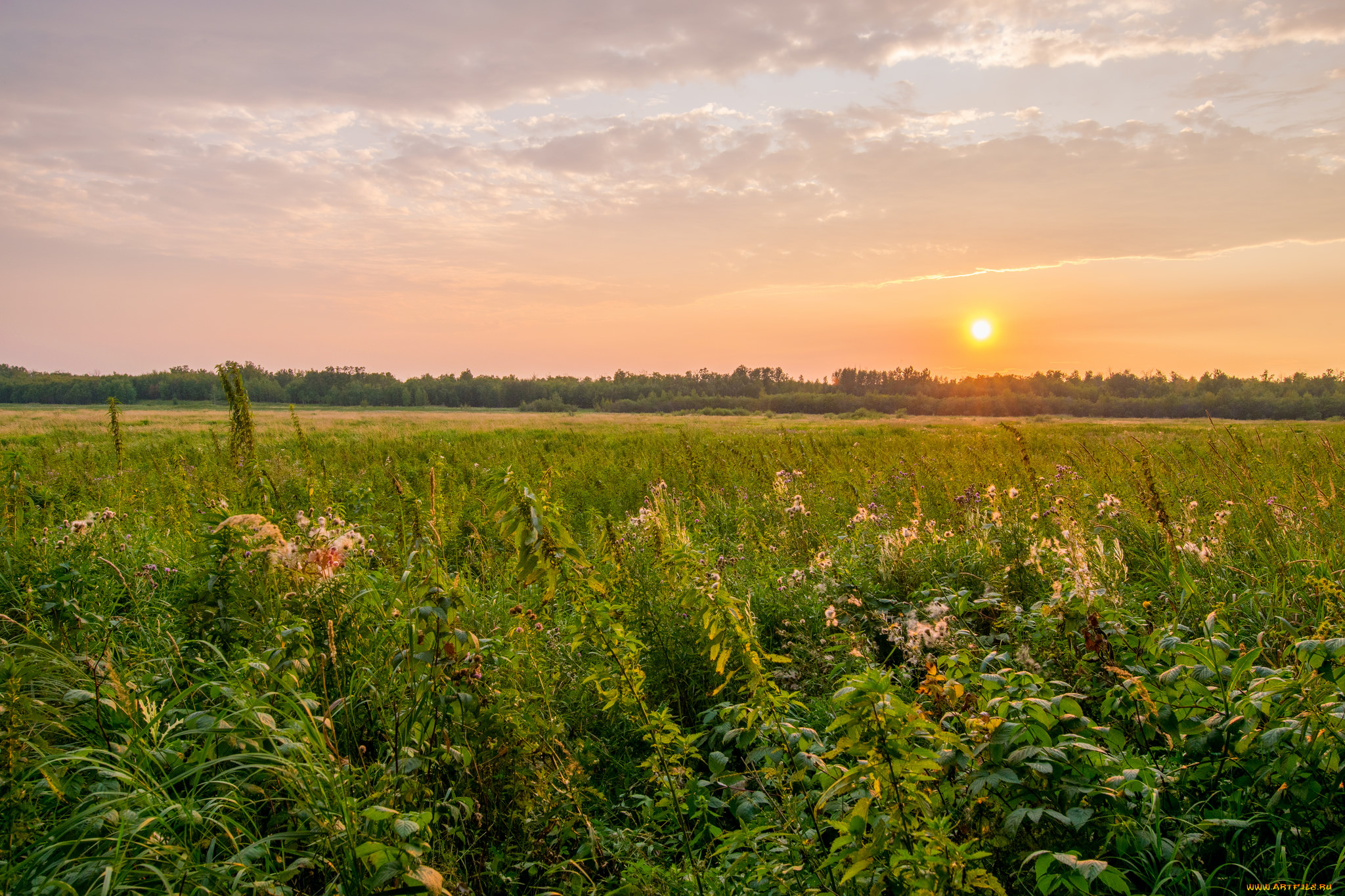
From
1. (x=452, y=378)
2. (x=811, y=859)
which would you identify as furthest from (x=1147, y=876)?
(x=452, y=378)

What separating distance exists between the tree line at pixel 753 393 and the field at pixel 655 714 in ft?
304

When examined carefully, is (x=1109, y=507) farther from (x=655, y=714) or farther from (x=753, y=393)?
(x=753, y=393)

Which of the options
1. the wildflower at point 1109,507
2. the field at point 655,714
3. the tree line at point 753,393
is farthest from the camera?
the tree line at point 753,393

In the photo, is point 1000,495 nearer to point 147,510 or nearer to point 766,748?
point 766,748

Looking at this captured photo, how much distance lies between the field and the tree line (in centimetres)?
9274

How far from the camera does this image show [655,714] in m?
2.23

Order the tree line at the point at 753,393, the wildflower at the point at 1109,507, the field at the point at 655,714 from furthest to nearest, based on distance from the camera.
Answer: the tree line at the point at 753,393 < the wildflower at the point at 1109,507 < the field at the point at 655,714

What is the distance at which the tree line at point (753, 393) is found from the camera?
3802 inches

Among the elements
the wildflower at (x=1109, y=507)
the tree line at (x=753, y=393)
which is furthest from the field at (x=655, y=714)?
the tree line at (x=753, y=393)

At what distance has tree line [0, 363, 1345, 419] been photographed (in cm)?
9656

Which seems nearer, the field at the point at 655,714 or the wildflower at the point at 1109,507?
the field at the point at 655,714

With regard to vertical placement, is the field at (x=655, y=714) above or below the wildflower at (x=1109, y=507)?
below

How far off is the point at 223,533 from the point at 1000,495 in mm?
5673

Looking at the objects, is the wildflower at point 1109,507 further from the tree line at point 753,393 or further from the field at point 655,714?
the tree line at point 753,393
